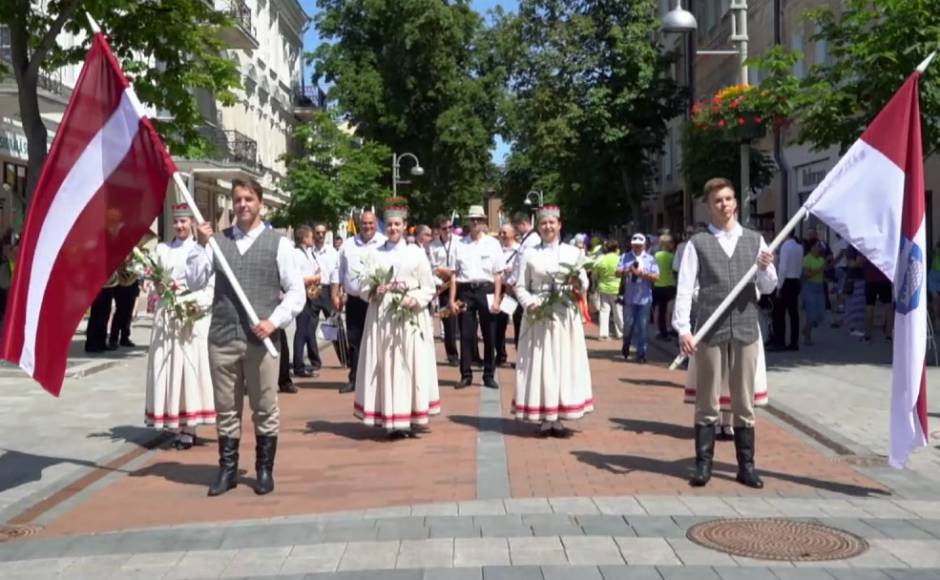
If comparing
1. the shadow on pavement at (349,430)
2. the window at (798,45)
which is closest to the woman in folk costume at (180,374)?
the shadow on pavement at (349,430)

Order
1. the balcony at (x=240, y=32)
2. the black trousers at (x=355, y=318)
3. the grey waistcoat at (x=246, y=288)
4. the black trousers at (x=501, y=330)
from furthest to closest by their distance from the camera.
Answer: the balcony at (x=240, y=32) < the black trousers at (x=501, y=330) < the black trousers at (x=355, y=318) < the grey waistcoat at (x=246, y=288)

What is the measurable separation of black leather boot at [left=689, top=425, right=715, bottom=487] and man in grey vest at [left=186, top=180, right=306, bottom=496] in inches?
106

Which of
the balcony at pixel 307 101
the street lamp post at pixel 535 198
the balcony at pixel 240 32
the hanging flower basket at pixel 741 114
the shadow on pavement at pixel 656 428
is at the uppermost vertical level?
the balcony at pixel 307 101

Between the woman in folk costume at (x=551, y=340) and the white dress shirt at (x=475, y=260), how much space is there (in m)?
3.98

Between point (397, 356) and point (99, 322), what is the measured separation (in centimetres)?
954

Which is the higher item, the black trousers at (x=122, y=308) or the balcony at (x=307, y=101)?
the balcony at (x=307, y=101)

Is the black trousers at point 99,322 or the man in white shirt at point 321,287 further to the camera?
the black trousers at point 99,322

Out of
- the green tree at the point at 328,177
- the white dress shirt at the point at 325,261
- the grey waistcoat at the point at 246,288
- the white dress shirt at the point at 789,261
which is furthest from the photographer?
the green tree at the point at 328,177

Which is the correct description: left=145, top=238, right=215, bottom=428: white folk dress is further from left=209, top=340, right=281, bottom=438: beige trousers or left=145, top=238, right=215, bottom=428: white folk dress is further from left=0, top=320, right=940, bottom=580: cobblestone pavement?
left=209, top=340, right=281, bottom=438: beige trousers

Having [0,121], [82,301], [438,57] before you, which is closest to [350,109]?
[438,57]

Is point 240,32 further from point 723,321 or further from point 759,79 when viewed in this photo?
point 723,321

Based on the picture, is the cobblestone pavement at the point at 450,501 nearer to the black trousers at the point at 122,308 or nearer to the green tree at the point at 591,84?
the black trousers at the point at 122,308

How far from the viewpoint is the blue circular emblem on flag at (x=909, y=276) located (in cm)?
752

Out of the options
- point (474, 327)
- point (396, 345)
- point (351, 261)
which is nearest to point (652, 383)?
point (474, 327)
